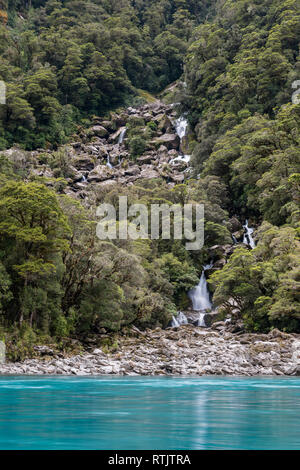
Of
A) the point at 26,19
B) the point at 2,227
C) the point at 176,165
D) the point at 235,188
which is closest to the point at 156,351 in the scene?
the point at 2,227

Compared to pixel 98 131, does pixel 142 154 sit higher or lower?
lower

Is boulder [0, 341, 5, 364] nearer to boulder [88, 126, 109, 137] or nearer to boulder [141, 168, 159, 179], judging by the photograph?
boulder [141, 168, 159, 179]

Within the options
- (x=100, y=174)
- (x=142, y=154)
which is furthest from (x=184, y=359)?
(x=142, y=154)

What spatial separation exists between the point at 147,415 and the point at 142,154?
7320cm

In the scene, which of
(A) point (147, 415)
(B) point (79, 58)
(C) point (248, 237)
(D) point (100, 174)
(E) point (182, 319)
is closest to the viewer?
(A) point (147, 415)

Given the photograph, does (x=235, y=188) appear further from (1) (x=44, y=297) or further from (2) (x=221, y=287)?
(1) (x=44, y=297)

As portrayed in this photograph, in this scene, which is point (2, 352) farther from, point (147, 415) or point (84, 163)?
point (84, 163)

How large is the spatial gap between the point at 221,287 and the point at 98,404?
24511mm

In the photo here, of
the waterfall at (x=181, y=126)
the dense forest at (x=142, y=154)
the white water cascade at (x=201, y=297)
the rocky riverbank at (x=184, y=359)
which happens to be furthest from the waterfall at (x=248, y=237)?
the waterfall at (x=181, y=126)

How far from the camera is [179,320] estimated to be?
4241 centimetres

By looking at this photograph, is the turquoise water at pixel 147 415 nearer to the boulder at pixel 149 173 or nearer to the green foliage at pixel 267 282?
the green foliage at pixel 267 282

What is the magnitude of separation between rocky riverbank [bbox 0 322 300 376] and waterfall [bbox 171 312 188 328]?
31.3ft

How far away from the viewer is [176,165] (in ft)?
250

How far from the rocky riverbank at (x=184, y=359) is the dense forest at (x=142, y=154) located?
7.35ft
